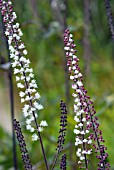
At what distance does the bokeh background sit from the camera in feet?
4.83

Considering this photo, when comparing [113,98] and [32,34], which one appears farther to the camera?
[32,34]

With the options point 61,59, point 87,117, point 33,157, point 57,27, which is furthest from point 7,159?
point 87,117

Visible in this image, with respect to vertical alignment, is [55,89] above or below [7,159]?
above

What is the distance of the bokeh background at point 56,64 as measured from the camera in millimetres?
1473

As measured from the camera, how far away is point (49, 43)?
6.96 ft

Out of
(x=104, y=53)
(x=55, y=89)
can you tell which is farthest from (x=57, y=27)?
(x=104, y=53)

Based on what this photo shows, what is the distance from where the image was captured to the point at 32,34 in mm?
2082

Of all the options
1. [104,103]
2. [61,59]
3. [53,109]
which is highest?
[61,59]

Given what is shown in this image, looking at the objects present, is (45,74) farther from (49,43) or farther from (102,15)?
(102,15)

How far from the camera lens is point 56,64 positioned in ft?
6.42

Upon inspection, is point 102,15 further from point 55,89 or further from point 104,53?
point 55,89

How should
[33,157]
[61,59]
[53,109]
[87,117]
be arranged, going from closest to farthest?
1. [87,117]
2. [33,157]
3. [53,109]
4. [61,59]

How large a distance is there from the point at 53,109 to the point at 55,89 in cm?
42

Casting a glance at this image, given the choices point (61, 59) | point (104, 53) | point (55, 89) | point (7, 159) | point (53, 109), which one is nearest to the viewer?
point (7, 159)
